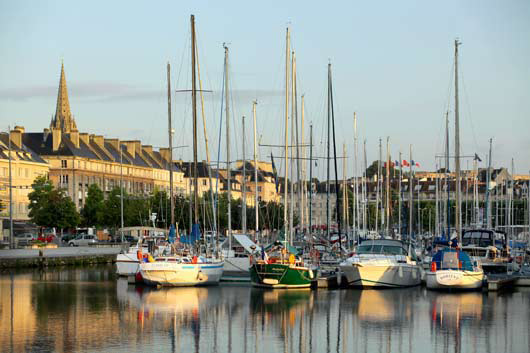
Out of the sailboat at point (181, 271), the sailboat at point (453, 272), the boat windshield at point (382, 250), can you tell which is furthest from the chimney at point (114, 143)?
the sailboat at point (453, 272)

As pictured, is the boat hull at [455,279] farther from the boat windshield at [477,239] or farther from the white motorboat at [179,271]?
the white motorboat at [179,271]

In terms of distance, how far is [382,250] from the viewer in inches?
1937

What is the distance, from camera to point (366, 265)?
4791 cm

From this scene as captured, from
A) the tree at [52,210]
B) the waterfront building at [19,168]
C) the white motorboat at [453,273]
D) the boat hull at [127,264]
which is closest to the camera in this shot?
the white motorboat at [453,273]

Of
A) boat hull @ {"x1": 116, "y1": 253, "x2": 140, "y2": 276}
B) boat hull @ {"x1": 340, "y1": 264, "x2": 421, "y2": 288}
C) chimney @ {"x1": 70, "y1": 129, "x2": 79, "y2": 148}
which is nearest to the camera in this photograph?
boat hull @ {"x1": 340, "y1": 264, "x2": 421, "y2": 288}

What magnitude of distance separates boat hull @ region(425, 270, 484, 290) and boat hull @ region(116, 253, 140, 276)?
58.2 ft

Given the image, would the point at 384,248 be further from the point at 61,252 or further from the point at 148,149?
the point at 148,149

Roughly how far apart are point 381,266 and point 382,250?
1342mm

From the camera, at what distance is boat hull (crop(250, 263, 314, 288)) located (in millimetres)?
46531

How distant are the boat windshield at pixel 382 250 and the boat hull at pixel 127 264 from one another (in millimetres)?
14039

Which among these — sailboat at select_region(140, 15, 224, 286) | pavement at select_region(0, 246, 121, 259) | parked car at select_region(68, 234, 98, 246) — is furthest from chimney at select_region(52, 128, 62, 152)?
sailboat at select_region(140, 15, 224, 286)

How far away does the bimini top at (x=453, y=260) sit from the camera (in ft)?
154

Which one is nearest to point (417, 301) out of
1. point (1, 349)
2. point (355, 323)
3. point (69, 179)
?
point (355, 323)

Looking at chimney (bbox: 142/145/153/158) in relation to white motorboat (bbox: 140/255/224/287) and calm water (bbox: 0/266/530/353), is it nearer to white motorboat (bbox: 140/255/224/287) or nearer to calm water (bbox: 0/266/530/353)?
calm water (bbox: 0/266/530/353)
